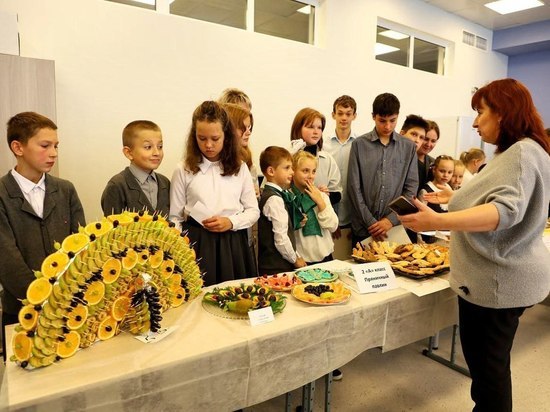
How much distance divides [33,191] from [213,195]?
76cm

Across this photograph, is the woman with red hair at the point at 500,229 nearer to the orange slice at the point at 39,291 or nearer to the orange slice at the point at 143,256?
the orange slice at the point at 143,256

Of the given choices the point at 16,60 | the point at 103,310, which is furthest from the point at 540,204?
the point at 16,60

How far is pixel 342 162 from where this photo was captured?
2.89 metres

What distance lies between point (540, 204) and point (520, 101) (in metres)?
0.35

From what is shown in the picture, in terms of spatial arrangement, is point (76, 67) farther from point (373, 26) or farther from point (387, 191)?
point (373, 26)

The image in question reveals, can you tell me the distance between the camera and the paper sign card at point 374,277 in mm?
1585

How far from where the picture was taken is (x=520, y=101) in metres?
1.29

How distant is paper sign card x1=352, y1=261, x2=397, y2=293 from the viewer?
1585mm

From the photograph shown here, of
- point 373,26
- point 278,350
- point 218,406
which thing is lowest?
point 218,406

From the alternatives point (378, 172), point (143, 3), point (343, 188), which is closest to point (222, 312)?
point (378, 172)

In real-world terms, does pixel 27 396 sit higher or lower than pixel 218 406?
higher

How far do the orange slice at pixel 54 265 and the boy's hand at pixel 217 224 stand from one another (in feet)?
2.45

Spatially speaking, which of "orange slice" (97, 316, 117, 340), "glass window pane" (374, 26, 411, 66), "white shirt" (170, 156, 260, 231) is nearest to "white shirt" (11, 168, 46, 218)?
"white shirt" (170, 156, 260, 231)

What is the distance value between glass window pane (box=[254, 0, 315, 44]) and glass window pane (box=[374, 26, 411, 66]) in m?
1.12
